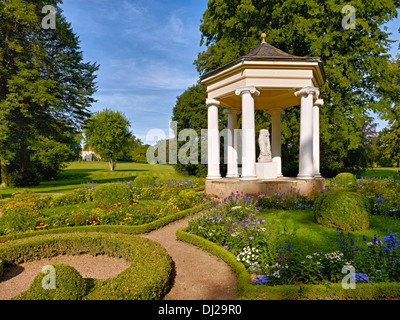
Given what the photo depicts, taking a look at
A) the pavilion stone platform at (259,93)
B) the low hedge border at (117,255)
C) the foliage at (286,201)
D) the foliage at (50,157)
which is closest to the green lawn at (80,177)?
the foliage at (50,157)

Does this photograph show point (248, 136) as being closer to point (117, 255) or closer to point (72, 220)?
point (117, 255)

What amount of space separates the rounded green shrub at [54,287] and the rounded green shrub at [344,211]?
717 centimetres

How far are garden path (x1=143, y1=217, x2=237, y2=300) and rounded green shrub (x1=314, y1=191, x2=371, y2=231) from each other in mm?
3879

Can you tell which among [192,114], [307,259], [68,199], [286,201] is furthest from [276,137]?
[192,114]

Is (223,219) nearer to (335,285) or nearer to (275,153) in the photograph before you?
(335,285)

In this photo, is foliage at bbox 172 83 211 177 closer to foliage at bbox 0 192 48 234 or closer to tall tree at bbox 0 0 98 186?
tall tree at bbox 0 0 98 186

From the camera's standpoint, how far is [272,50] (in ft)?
45.8

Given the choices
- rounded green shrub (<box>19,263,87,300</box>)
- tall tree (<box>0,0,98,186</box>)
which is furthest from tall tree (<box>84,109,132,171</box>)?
rounded green shrub (<box>19,263,87,300</box>)

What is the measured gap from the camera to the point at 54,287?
4016 millimetres

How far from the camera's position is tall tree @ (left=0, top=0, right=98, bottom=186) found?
2114 cm

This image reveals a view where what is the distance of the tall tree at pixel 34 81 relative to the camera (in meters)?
21.1

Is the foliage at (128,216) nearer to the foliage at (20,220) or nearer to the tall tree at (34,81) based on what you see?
the foliage at (20,220)

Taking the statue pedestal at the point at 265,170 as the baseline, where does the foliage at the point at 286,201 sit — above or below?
below

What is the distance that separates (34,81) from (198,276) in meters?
24.8
